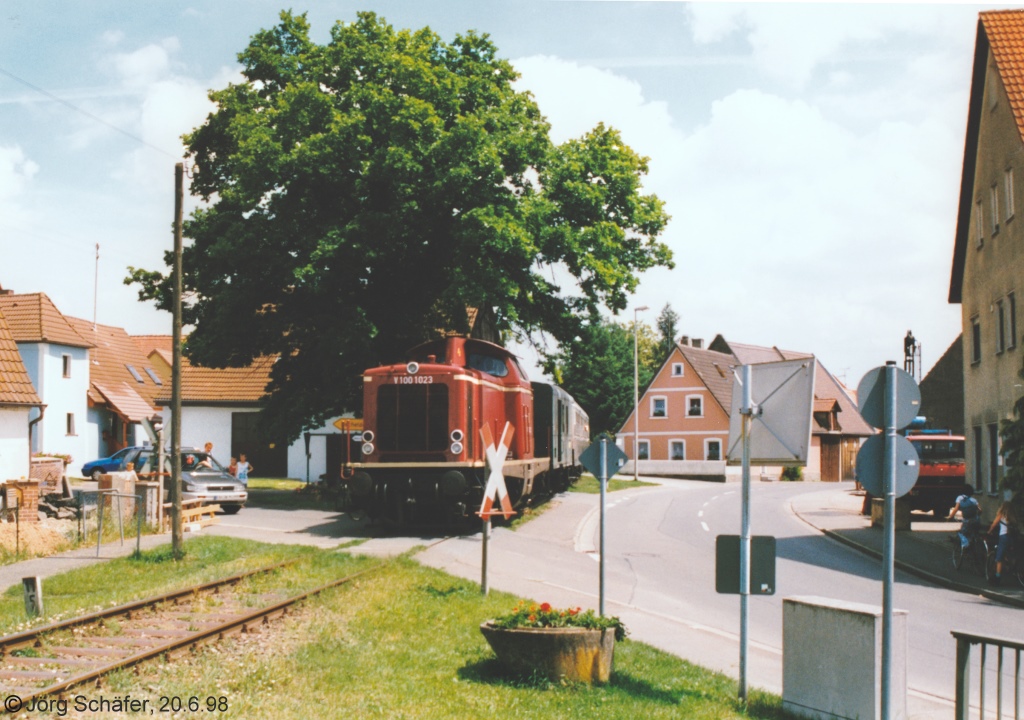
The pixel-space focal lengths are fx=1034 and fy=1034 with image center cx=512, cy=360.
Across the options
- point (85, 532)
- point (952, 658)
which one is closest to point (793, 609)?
point (952, 658)

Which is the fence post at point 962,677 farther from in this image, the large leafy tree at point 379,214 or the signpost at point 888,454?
the large leafy tree at point 379,214

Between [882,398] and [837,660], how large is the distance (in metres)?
2.14

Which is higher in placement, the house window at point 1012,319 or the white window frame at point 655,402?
the house window at point 1012,319

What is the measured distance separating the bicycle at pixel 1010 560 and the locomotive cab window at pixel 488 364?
10.6 m

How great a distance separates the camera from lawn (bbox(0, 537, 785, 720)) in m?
7.75

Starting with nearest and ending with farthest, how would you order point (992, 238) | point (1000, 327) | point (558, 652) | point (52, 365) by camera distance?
point (558, 652), point (1000, 327), point (992, 238), point (52, 365)

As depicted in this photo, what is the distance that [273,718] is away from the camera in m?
7.03

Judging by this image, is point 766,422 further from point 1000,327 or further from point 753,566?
point 1000,327

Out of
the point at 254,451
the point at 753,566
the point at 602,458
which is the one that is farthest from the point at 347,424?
the point at 753,566

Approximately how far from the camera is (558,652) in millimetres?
8781

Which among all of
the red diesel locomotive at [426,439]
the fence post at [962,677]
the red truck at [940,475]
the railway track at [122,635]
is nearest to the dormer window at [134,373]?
the red diesel locomotive at [426,439]

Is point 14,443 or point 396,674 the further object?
point 14,443

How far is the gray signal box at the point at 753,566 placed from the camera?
8.99 meters

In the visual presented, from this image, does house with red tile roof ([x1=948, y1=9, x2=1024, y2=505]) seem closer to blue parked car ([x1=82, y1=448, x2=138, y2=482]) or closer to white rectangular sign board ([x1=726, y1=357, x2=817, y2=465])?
white rectangular sign board ([x1=726, y1=357, x2=817, y2=465])
